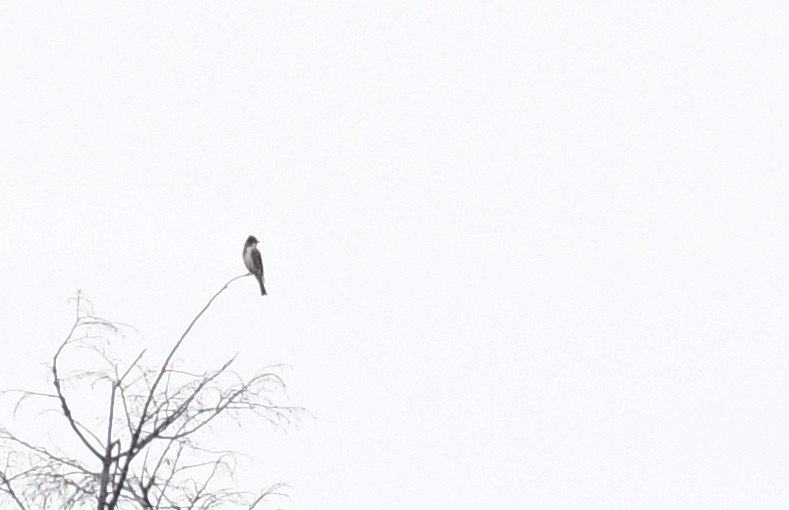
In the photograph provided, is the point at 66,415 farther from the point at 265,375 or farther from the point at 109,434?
the point at 265,375

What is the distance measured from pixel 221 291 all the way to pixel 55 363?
160cm

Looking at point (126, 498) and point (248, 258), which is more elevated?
→ point (248, 258)

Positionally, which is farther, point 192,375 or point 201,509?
point 192,375

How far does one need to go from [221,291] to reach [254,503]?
5.63 feet

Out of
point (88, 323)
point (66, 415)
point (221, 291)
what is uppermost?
point (221, 291)

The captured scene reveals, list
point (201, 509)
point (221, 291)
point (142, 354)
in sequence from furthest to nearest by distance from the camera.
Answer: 1. point (221, 291)
2. point (142, 354)
3. point (201, 509)

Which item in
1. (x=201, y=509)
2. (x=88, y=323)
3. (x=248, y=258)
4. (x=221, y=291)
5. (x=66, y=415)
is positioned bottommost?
(x=201, y=509)

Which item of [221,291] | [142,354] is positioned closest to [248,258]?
[221,291]

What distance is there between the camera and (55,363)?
Answer: 7035mm

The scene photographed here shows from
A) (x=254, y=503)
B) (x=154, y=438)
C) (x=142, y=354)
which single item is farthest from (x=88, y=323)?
(x=254, y=503)

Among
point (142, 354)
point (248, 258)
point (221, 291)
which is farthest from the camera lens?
point (248, 258)

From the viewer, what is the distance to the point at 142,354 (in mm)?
7348

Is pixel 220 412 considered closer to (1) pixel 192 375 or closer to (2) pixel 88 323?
(1) pixel 192 375

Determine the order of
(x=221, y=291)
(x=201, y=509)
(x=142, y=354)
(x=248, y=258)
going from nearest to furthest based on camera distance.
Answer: (x=201, y=509) < (x=142, y=354) < (x=221, y=291) < (x=248, y=258)
